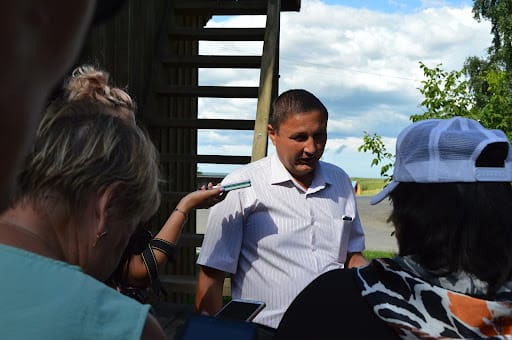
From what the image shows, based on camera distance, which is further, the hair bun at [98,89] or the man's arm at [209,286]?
the man's arm at [209,286]

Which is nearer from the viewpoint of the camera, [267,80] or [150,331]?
Answer: [150,331]

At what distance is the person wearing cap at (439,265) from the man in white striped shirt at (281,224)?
135 cm

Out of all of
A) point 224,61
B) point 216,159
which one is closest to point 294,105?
point 216,159

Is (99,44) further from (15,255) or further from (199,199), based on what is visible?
(15,255)

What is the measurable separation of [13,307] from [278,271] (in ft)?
6.15

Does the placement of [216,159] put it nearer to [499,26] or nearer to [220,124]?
[220,124]

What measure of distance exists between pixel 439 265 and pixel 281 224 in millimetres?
1483

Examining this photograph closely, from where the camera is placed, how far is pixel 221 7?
5.61 m

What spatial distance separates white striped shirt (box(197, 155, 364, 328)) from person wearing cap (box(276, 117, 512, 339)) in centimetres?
135

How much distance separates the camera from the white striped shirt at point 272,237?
2.75 m

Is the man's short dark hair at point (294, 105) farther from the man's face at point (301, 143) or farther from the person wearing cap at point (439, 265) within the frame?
the person wearing cap at point (439, 265)

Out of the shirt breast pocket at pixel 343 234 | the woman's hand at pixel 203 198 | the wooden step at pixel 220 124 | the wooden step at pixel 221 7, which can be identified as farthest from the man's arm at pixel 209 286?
the wooden step at pixel 221 7

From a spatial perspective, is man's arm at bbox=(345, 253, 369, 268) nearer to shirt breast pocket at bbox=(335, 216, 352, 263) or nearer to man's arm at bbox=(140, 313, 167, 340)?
shirt breast pocket at bbox=(335, 216, 352, 263)

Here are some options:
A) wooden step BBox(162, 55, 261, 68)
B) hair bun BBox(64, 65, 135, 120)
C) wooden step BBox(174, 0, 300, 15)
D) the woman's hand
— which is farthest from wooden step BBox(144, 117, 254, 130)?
hair bun BBox(64, 65, 135, 120)
